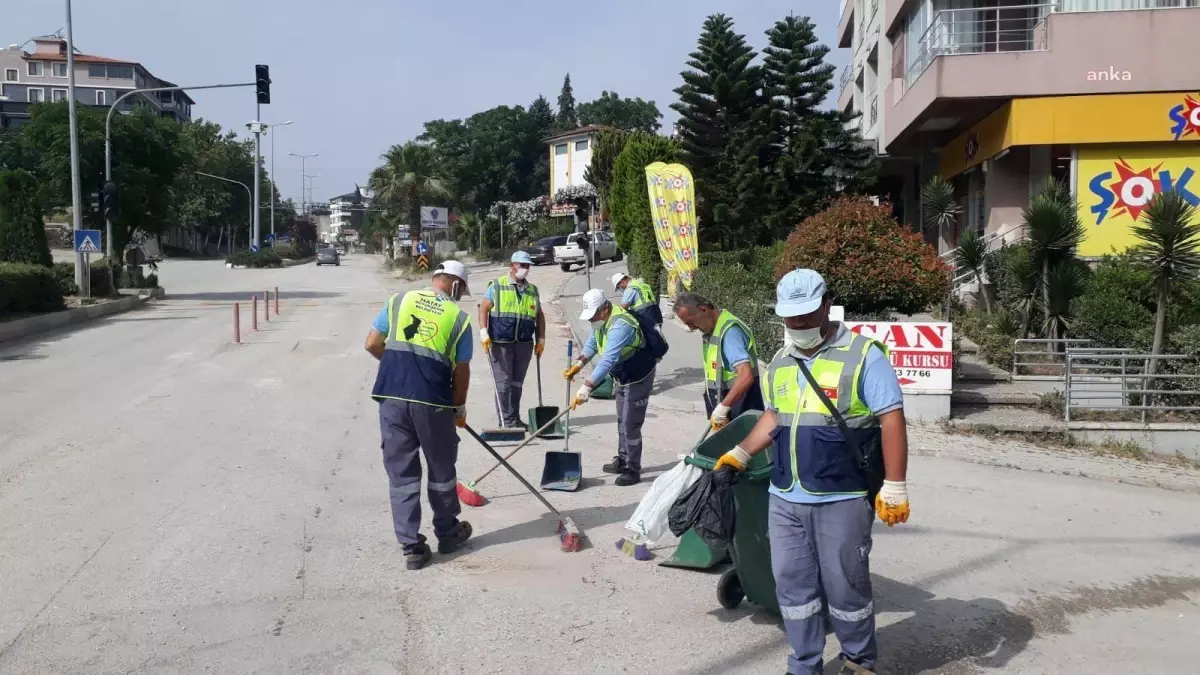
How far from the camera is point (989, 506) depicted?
7.68 meters

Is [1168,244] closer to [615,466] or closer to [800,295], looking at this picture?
[615,466]

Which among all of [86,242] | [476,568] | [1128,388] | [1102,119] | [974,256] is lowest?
[476,568]

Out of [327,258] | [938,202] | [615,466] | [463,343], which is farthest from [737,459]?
[327,258]

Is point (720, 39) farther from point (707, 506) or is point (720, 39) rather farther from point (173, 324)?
point (707, 506)

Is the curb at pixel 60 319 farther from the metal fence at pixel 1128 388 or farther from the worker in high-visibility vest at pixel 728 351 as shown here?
the metal fence at pixel 1128 388

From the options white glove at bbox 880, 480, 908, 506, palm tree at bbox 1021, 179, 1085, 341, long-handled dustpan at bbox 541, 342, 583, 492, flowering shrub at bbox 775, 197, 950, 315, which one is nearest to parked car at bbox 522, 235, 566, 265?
palm tree at bbox 1021, 179, 1085, 341

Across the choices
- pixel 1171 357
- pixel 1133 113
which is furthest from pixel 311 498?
pixel 1133 113

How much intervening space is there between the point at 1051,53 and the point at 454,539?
15.2 metres

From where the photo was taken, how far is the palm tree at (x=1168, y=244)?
1040 cm

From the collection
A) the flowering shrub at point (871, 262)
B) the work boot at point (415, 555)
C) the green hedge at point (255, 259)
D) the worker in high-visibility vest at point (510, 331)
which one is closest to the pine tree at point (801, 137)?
the flowering shrub at point (871, 262)

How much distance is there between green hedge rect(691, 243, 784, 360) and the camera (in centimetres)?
1357

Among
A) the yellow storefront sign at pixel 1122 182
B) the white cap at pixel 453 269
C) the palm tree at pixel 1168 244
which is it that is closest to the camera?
the white cap at pixel 453 269

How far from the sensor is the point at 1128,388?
35.9 ft

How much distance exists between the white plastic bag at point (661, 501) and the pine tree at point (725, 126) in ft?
64.5
